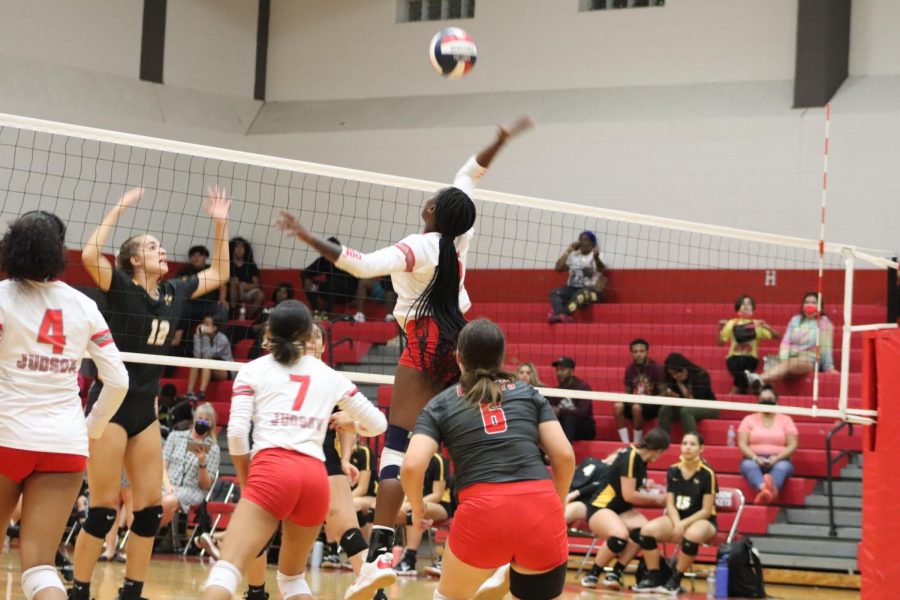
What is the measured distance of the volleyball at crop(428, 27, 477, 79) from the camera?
751 cm

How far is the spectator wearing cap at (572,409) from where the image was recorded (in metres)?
13.9

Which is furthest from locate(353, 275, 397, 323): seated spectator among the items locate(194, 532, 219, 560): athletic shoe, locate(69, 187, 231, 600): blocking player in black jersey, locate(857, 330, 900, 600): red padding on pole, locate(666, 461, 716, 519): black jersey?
locate(69, 187, 231, 600): blocking player in black jersey

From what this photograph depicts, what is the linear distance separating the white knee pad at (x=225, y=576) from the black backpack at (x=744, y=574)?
6.81 m

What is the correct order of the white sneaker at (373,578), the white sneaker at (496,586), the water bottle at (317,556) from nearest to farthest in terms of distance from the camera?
the white sneaker at (373,578) < the white sneaker at (496,586) < the water bottle at (317,556)

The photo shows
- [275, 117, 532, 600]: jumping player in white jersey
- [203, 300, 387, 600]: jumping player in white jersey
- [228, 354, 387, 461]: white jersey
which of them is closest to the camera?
[203, 300, 387, 600]: jumping player in white jersey

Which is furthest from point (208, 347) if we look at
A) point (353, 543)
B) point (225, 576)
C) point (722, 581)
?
point (225, 576)

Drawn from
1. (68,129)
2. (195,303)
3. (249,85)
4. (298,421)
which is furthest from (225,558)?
(249,85)

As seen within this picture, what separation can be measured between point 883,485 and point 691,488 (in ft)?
11.3

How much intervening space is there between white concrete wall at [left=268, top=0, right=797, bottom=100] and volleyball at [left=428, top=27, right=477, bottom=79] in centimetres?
1108

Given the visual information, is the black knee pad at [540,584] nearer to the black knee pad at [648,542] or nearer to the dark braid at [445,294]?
the dark braid at [445,294]

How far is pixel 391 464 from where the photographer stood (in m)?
6.30

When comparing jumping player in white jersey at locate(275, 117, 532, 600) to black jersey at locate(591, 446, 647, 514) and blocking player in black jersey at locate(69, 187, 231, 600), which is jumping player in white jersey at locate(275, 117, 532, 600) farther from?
black jersey at locate(591, 446, 647, 514)

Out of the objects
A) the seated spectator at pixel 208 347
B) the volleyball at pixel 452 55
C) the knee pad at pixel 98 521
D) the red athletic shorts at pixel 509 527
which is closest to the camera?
the red athletic shorts at pixel 509 527

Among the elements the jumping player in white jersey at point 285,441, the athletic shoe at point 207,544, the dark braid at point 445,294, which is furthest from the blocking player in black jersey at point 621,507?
the jumping player in white jersey at point 285,441
